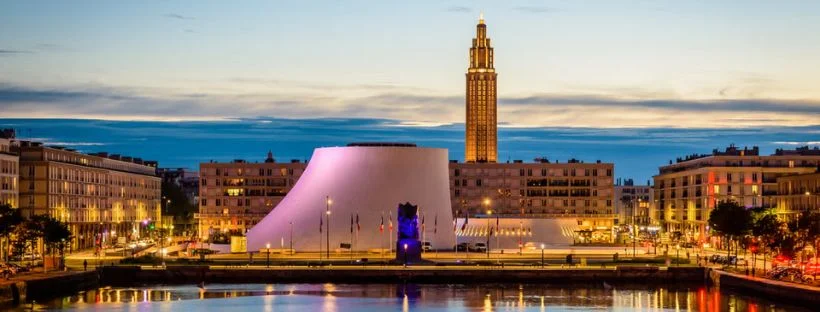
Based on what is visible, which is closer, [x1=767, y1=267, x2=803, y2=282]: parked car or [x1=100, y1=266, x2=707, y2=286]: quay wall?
[x1=767, y1=267, x2=803, y2=282]: parked car

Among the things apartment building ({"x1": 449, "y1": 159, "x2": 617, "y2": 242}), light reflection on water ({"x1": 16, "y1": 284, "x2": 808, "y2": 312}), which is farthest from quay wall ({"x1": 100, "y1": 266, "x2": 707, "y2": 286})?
apartment building ({"x1": 449, "y1": 159, "x2": 617, "y2": 242})

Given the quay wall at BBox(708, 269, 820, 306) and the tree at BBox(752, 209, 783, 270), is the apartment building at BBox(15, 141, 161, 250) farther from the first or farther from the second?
the quay wall at BBox(708, 269, 820, 306)

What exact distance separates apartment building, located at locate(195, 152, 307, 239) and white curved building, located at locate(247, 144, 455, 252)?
48855mm

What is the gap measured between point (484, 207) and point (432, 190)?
48723 mm

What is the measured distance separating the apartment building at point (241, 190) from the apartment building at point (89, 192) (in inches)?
267

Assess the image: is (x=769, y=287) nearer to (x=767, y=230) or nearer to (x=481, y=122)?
(x=767, y=230)

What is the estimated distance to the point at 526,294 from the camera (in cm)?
9444

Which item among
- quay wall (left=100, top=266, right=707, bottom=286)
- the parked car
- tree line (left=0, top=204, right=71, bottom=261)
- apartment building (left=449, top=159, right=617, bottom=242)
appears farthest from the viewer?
apartment building (left=449, top=159, right=617, bottom=242)

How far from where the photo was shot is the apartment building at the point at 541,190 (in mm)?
176000

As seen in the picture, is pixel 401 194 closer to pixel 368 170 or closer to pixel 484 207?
pixel 368 170

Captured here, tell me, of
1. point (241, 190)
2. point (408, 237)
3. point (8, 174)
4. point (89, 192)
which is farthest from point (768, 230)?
point (241, 190)

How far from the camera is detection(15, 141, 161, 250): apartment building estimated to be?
13138cm

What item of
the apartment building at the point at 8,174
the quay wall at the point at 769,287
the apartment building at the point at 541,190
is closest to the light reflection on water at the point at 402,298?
the quay wall at the point at 769,287

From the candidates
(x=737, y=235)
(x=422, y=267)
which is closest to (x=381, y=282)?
(x=422, y=267)
